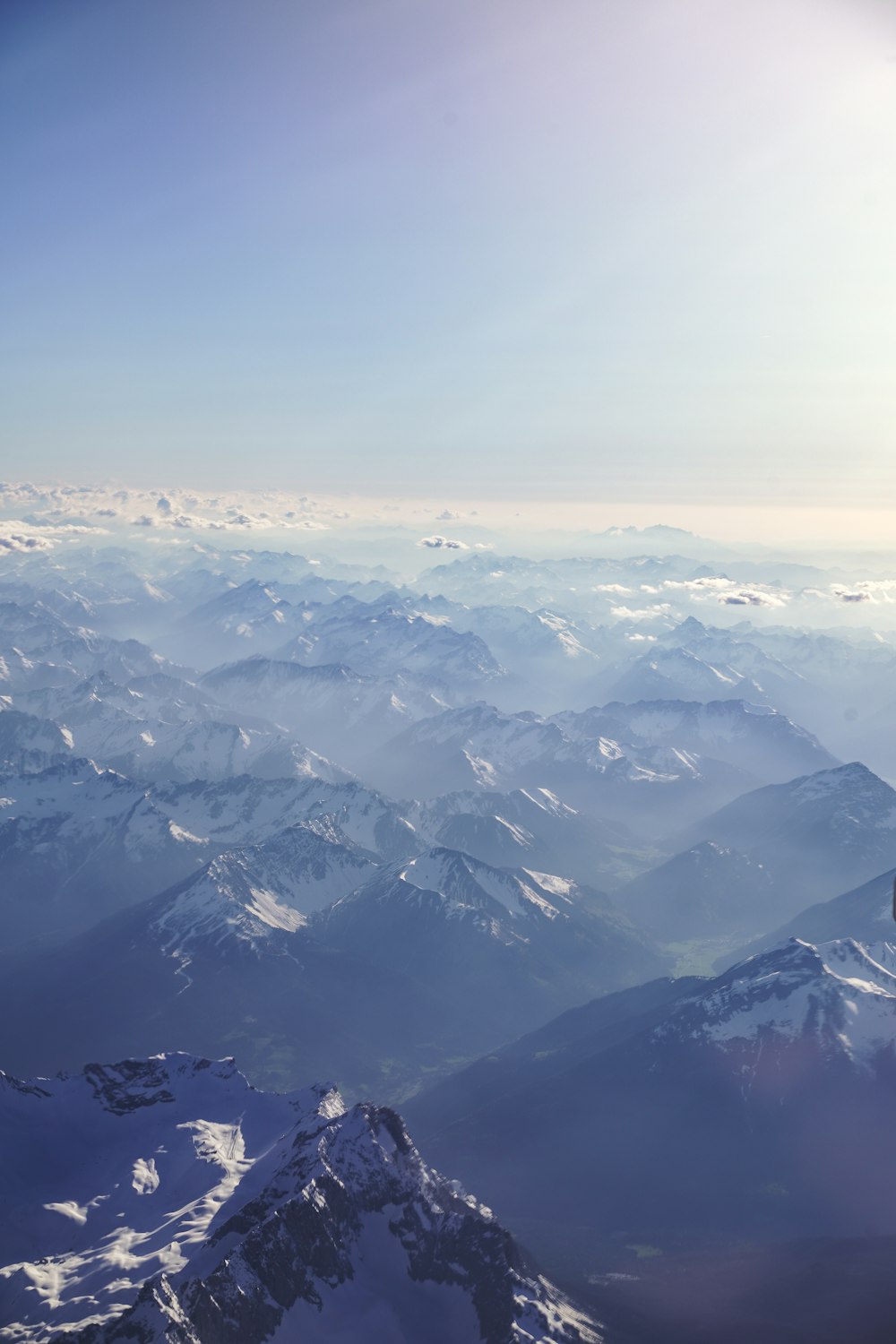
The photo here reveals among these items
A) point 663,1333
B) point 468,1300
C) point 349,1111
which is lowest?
point 663,1333

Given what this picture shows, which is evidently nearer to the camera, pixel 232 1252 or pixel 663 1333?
pixel 232 1252

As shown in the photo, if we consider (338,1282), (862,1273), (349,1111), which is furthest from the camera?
(862,1273)

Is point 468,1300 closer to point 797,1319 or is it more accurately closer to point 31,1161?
point 797,1319

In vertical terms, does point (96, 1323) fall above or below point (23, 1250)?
above

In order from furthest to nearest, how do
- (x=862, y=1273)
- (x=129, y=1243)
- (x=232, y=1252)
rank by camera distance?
(x=862, y=1273), (x=129, y=1243), (x=232, y=1252)

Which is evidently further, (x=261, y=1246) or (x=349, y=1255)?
(x=349, y=1255)

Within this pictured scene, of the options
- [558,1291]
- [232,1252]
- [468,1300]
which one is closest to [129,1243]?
[232,1252]

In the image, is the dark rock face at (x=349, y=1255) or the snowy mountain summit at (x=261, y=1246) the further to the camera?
the snowy mountain summit at (x=261, y=1246)

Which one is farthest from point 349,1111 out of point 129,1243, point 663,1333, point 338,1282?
point 663,1333

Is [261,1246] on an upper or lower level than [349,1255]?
upper
